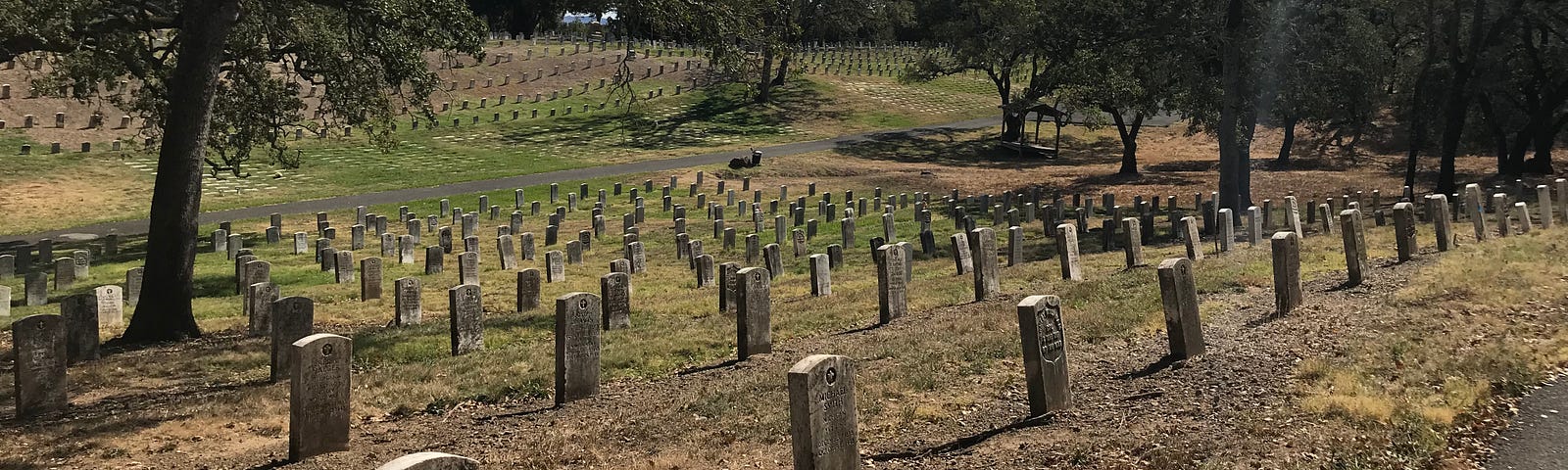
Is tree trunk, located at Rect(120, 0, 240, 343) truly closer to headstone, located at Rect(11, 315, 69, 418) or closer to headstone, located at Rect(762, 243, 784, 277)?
headstone, located at Rect(11, 315, 69, 418)

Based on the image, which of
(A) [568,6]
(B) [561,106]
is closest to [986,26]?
(B) [561,106]

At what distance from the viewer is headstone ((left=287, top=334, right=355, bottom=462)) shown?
25.8 feet

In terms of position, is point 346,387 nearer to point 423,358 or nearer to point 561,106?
point 423,358

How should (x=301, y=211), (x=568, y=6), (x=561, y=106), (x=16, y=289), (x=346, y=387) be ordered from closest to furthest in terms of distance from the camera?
(x=346, y=387)
(x=568, y=6)
(x=16, y=289)
(x=301, y=211)
(x=561, y=106)

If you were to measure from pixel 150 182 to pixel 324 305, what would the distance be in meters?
27.6

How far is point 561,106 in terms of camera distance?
215 feet

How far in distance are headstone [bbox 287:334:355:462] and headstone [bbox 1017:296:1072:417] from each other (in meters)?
4.85

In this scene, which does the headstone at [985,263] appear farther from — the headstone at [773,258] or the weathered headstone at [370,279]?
the weathered headstone at [370,279]

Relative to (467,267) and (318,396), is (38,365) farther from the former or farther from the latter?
(467,267)

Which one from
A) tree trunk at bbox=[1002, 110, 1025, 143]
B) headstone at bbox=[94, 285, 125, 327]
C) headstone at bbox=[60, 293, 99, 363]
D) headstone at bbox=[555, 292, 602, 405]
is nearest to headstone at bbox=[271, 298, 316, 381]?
headstone at bbox=[60, 293, 99, 363]

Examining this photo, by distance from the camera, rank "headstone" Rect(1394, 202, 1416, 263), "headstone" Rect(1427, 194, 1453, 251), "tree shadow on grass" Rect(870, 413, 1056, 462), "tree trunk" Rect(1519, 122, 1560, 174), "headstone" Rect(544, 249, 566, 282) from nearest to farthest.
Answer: "tree shadow on grass" Rect(870, 413, 1056, 462) → "headstone" Rect(1394, 202, 1416, 263) → "headstone" Rect(1427, 194, 1453, 251) → "headstone" Rect(544, 249, 566, 282) → "tree trunk" Rect(1519, 122, 1560, 174)

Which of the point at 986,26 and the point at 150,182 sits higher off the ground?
the point at 986,26

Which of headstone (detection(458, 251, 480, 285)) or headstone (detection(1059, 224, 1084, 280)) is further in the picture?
headstone (detection(458, 251, 480, 285))

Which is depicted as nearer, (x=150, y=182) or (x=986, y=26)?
(x=150, y=182)
